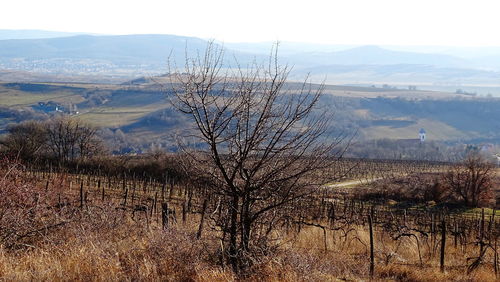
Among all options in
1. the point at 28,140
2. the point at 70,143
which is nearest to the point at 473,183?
the point at 28,140

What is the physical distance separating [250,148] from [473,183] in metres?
36.5

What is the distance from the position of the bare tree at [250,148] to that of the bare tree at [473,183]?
116ft

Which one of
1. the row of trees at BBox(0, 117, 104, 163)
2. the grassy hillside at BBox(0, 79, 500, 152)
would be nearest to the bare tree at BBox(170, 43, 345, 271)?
the row of trees at BBox(0, 117, 104, 163)

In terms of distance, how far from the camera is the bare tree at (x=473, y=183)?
4016 cm

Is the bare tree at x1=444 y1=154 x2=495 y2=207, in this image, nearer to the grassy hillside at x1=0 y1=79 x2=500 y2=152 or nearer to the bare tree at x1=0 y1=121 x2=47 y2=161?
the bare tree at x1=0 y1=121 x2=47 y2=161

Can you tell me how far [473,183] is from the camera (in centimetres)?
4028

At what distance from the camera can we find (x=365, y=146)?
328ft

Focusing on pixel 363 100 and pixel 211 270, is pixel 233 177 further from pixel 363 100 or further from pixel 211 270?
pixel 363 100

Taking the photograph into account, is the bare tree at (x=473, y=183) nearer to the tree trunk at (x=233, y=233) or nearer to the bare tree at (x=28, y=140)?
the bare tree at (x=28, y=140)

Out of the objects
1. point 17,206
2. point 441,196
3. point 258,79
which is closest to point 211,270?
point 258,79

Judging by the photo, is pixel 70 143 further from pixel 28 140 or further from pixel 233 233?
pixel 233 233

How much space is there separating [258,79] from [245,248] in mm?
2590

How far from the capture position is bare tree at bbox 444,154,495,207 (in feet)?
132

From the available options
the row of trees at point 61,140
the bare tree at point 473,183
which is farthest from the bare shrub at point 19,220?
the row of trees at point 61,140
